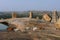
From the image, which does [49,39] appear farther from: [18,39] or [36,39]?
[18,39]

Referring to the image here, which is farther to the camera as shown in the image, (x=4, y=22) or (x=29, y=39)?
(x=4, y=22)

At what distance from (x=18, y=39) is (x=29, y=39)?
399 mm

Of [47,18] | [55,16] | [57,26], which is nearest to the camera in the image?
[57,26]

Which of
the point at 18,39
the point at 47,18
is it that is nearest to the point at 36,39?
the point at 18,39

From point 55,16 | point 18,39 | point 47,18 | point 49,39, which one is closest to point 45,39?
point 49,39

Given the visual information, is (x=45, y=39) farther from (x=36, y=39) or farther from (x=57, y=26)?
(x=57, y=26)

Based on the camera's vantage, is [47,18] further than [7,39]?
Yes

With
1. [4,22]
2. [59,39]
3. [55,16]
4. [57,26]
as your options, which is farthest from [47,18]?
[59,39]

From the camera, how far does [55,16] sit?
1532 cm

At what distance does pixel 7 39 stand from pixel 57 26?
476cm

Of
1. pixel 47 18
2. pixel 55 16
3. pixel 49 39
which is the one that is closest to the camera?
pixel 49 39

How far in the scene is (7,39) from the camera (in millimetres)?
6066

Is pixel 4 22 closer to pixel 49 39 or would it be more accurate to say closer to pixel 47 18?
pixel 47 18

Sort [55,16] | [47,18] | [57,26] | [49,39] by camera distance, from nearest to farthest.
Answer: [49,39] < [57,26] < [55,16] < [47,18]
